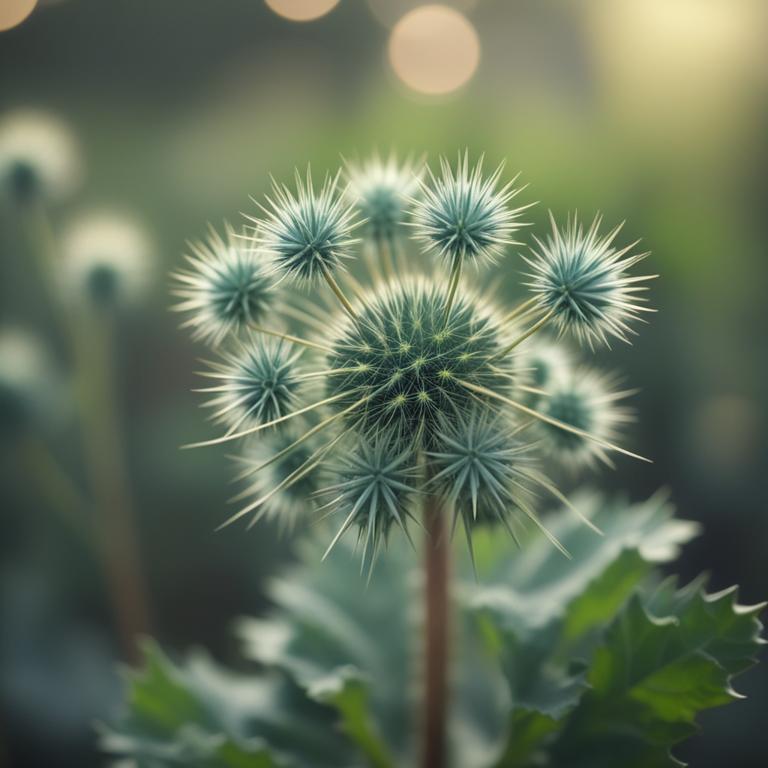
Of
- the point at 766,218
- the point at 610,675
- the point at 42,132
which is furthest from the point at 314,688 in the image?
the point at 766,218

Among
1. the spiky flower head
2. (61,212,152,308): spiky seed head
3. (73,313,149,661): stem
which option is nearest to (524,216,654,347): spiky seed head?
the spiky flower head

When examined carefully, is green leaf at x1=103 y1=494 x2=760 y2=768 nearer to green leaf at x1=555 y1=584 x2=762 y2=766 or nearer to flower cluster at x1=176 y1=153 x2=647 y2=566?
green leaf at x1=555 y1=584 x2=762 y2=766

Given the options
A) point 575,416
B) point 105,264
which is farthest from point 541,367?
point 105,264

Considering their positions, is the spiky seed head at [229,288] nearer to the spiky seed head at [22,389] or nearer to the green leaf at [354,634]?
the green leaf at [354,634]

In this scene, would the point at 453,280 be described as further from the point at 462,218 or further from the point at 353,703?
the point at 353,703

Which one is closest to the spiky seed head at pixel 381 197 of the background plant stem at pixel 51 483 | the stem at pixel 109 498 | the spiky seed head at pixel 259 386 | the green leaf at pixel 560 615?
the spiky seed head at pixel 259 386
